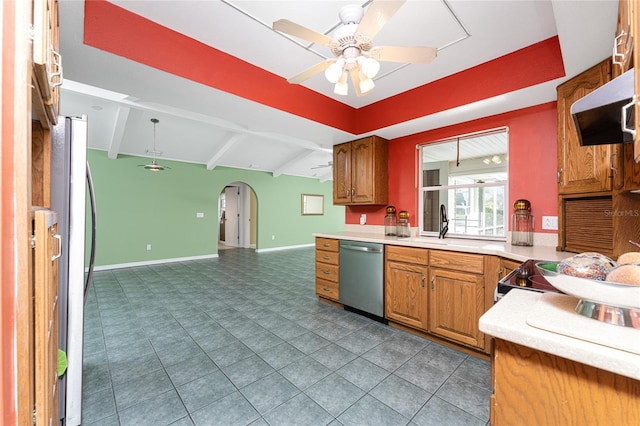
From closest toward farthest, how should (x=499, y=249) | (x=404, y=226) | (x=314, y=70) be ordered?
(x=314, y=70)
(x=499, y=249)
(x=404, y=226)

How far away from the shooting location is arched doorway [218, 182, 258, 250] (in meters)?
8.58

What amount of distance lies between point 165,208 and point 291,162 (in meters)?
3.40

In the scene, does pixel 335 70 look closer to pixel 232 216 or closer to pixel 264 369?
pixel 264 369

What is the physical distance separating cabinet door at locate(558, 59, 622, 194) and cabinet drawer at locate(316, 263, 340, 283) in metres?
2.26

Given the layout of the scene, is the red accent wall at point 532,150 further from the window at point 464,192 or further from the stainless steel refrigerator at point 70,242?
the stainless steel refrigerator at point 70,242

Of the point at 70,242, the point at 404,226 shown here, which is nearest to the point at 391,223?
the point at 404,226

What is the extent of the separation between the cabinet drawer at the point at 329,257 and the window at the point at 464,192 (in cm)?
114

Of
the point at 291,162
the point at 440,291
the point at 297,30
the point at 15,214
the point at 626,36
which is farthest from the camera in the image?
the point at 291,162

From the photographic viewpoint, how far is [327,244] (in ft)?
11.2

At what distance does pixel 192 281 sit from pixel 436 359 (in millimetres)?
3989

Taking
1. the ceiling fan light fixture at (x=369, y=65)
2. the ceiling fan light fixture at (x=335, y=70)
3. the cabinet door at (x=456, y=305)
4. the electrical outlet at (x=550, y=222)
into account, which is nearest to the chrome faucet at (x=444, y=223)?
the cabinet door at (x=456, y=305)

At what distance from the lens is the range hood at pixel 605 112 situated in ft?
2.92

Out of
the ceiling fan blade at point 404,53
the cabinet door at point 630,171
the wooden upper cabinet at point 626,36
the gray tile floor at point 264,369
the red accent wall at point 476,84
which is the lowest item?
the gray tile floor at point 264,369

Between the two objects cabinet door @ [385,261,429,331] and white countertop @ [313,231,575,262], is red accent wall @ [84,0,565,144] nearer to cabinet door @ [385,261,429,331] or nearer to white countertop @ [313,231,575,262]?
white countertop @ [313,231,575,262]
